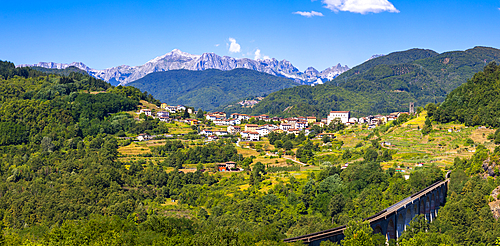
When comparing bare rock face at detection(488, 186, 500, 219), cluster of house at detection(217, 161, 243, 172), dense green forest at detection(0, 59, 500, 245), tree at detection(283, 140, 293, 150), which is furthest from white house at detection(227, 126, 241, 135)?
bare rock face at detection(488, 186, 500, 219)

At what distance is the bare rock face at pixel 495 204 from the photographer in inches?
1811

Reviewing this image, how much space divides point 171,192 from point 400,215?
39204 mm

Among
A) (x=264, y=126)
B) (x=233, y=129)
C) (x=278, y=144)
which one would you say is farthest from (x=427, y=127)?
(x=233, y=129)

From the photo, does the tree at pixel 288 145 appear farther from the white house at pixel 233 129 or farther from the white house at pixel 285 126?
the white house at pixel 285 126

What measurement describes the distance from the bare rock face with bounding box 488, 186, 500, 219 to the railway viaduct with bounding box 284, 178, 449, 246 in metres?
6.35

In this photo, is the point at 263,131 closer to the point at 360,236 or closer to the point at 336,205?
the point at 336,205

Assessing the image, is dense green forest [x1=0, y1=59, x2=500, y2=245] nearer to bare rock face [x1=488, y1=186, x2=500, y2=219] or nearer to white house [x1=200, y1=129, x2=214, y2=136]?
bare rock face [x1=488, y1=186, x2=500, y2=219]

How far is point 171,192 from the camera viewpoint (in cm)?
7250

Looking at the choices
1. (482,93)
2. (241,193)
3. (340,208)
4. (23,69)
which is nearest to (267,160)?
(241,193)

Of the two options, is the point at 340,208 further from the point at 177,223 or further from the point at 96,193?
the point at 96,193

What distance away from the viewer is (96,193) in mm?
67312

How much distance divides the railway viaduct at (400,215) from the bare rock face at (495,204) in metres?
6.35

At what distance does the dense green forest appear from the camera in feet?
126

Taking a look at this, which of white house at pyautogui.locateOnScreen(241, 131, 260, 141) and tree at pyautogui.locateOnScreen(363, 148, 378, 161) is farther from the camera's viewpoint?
white house at pyautogui.locateOnScreen(241, 131, 260, 141)
